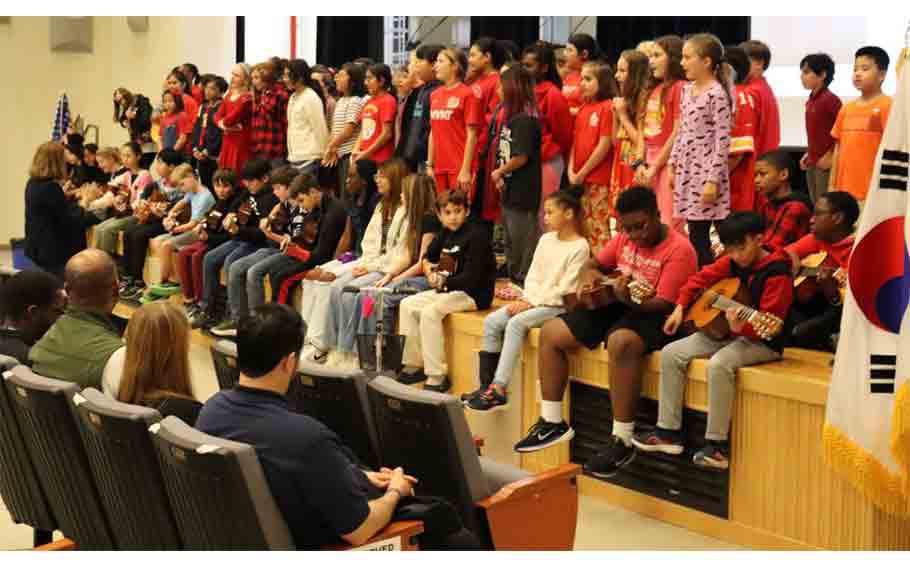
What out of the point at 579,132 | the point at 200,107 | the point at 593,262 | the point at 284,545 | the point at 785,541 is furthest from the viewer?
the point at 200,107

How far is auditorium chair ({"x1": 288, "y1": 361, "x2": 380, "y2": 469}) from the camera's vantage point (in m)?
4.41

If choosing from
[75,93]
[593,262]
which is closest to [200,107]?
[75,93]

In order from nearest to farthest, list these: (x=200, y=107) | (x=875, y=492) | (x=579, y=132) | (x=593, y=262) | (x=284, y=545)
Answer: (x=284, y=545) < (x=875, y=492) < (x=593, y=262) < (x=579, y=132) < (x=200, y=107)

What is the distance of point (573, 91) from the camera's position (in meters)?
8.25

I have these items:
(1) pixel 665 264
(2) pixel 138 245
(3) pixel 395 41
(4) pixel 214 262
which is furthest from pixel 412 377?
(3) pixel 395 41

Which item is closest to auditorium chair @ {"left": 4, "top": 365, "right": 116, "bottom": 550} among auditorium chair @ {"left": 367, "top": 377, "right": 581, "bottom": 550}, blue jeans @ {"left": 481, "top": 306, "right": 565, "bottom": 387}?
auditorium chair @ {"left": 367, "top": 377, "right": 581, "bottom": 550}

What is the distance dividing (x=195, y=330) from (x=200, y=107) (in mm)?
2864

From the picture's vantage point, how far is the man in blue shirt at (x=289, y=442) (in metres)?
3.40

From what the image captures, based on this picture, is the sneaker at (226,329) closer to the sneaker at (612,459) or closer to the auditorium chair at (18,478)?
the sneaker at (612,459)

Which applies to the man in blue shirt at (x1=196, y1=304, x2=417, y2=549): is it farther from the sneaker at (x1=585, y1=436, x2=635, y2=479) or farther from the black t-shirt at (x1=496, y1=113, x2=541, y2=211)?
the black t-shirt at (x1=496, y1=113, x2=541, y2=211)

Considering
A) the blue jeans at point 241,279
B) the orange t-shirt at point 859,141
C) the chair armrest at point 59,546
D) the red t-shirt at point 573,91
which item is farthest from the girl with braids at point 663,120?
the chair armrest at point 59,546

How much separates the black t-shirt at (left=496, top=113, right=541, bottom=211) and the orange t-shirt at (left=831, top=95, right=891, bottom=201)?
168cm

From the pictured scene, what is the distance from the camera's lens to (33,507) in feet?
14.7
